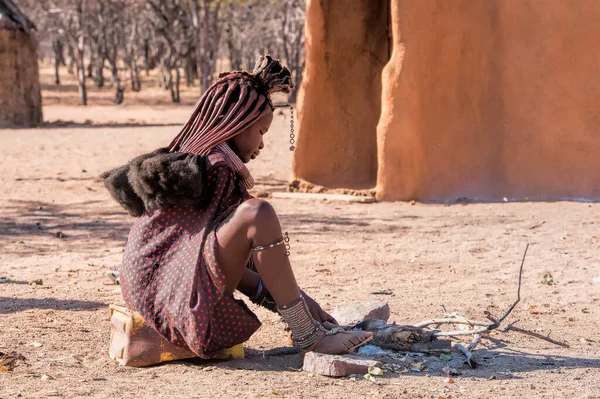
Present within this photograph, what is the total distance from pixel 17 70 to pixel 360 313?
1316cm

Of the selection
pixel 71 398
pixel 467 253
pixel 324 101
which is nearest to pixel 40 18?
pixel 324 101

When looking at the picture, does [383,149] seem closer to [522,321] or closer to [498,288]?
[498,288]

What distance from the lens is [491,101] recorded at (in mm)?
8266

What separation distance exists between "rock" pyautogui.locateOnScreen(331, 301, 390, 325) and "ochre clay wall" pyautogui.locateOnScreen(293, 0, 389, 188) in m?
5.09

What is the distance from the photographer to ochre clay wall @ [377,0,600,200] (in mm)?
8008

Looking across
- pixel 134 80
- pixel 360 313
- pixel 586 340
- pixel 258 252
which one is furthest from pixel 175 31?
pixel 258 252

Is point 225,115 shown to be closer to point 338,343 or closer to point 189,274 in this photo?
point 189,274

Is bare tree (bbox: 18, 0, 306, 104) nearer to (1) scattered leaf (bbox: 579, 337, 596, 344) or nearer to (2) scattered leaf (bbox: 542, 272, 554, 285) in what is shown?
(2) scattered leaf (bbox: 542, 272, 554, 285)

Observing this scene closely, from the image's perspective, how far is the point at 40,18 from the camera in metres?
36.2

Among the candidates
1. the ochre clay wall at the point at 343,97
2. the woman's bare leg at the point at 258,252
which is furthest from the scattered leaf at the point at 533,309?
the ochre clay wall at the point at 343,97

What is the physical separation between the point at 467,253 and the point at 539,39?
9.03 ft

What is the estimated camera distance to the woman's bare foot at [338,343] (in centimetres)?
Answer: 355

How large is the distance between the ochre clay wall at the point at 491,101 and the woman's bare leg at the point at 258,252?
4.87 meters

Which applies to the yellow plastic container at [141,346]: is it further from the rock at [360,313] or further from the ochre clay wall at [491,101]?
the ochre clay wall at [491,101]
